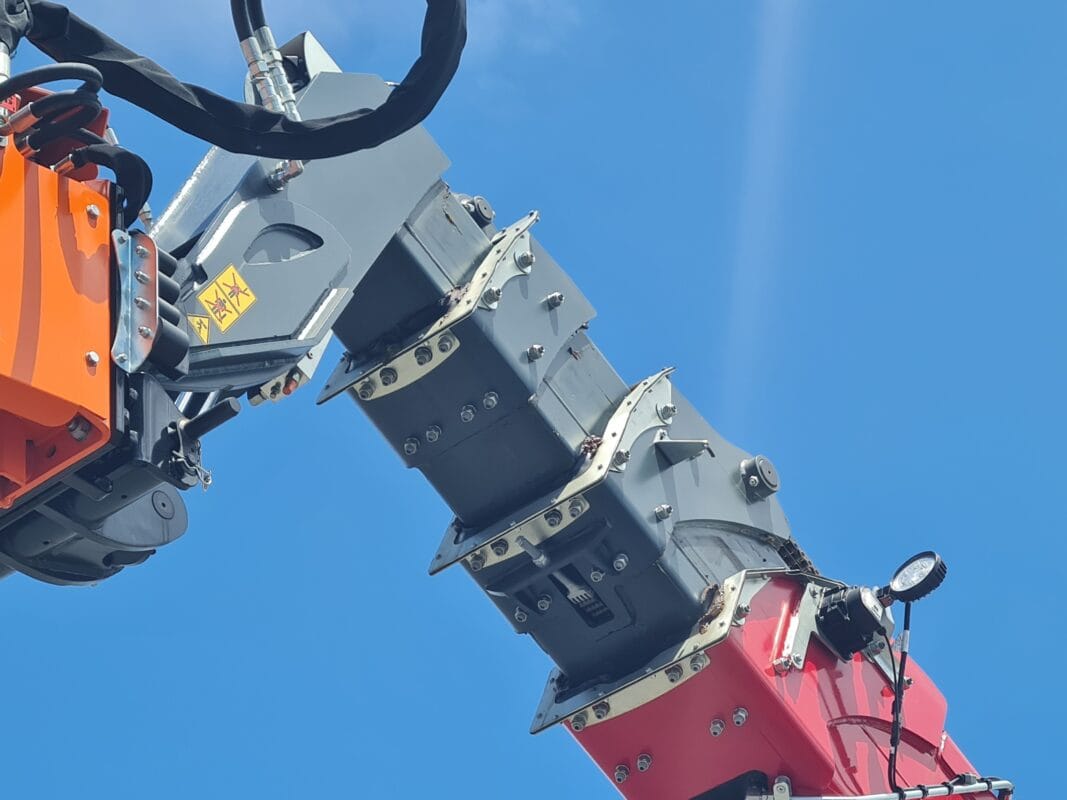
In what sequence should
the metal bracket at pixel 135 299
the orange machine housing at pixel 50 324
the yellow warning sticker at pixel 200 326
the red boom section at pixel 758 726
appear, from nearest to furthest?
the orange machine housing at pixel 50 324 < the metal bracket at pixel 135 299 < the yellow warning sticker at pixel 200 326 < the red boom section at pixel 758 726

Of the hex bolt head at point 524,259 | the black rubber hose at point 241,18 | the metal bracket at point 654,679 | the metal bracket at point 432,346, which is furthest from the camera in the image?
the metal bracket at point 654,679

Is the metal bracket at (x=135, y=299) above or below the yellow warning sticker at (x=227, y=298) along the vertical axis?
below

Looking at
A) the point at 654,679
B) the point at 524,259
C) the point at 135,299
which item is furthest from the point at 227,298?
the point at 654,679

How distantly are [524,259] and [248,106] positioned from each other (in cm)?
177

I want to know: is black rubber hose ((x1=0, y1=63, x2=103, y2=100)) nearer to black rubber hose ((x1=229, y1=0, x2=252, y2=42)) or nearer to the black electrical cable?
black rubber hose ((x1=229, y1=0, x2=252, y2=42))

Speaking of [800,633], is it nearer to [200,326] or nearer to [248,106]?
[200,326]

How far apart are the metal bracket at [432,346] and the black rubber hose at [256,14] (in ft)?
3.95

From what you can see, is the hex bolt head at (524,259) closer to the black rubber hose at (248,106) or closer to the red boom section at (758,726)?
the black rubber hose at (248,106)

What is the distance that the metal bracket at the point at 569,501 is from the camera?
A: 6125 mm

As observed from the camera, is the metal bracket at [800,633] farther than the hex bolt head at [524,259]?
Yes

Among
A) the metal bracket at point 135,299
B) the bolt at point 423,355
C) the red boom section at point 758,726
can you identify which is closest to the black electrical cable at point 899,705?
the red boom section at point 758,726

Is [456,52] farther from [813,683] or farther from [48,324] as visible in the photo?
[813,683]

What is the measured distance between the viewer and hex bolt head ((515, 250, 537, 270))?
6.09 metres

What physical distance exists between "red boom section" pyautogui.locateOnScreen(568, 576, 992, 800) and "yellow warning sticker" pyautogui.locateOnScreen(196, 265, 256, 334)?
2.50 meters
